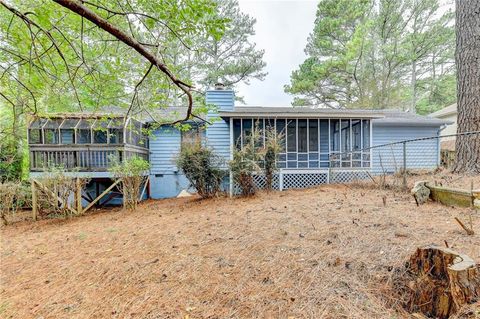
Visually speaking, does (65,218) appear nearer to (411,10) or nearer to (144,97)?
(144,97)

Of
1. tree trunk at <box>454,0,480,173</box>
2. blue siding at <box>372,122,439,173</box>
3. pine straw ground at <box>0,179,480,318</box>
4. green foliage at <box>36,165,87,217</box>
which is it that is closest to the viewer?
pine straw ground at <box>0,179,480,318</box>

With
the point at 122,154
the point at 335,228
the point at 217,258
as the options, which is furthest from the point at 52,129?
the point at 335,228

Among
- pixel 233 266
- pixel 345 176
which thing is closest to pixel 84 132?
pixel 233 266

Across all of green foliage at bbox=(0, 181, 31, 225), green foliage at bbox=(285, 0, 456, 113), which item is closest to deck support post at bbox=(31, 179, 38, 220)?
green foliage at bbox=(0, 181, 31, 225)

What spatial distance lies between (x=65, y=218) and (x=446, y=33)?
22.7m

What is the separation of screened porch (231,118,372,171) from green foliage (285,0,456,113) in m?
7.12

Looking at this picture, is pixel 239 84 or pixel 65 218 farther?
pixel 239 84

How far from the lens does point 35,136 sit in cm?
812

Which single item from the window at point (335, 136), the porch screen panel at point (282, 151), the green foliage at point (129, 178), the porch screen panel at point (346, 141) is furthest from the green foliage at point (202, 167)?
the window at point (335, 136)

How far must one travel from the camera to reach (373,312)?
1.75m

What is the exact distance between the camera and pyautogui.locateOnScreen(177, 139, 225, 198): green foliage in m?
7.46

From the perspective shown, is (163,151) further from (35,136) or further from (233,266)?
(233,266)

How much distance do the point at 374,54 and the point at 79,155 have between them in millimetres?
19611

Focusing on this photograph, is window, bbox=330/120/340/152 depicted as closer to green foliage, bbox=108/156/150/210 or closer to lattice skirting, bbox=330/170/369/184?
lattice skirting, bbox=330/170/369/184
